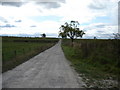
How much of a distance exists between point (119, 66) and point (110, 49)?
8.46 ft

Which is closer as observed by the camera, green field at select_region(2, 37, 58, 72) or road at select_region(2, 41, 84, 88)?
road at select_region(2, 41, 84, 88)

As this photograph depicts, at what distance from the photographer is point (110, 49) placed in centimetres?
1509

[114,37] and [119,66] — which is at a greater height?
[114,37]

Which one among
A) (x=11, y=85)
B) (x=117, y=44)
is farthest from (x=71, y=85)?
(x=117, y=44)

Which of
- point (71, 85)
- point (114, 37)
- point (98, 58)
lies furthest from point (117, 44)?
point (71, 85)

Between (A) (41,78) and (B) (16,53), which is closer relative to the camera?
(A) (41,78)

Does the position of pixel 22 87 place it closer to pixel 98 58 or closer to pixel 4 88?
pixel 4 88

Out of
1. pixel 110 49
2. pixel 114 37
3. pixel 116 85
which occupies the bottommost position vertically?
pixel 116 85

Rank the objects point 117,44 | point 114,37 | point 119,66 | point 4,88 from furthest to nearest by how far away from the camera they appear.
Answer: point 114,37, point 117,44, point 119,66, point 4,88

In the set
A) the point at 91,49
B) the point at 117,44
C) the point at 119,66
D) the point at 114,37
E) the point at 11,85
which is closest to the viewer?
the point at 11,85

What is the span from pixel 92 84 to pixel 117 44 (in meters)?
5.57

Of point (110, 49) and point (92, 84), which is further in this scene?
point (110, 49)

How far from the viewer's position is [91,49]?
20.4 metres

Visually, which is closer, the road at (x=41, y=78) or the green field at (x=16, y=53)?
the road at (x=41, y=78)
